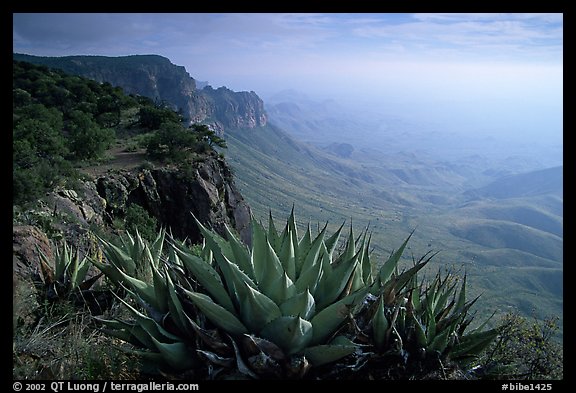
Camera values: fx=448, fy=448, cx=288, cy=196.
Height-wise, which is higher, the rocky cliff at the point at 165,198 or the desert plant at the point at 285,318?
the desert plant at the point at 285,318

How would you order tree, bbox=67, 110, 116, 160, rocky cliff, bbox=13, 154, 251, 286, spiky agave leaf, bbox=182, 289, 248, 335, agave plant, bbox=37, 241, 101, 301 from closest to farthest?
spiky agave leaf, bbox=182, 289, 248, 335
agave plant, bbox=37, 241, 101, 301
rocky cliff, bbox=13, 154, 251, 286
tree, bbox=67, 110, 116, 160

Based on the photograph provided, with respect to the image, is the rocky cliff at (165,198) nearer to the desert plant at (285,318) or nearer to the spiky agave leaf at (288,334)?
the desert plant at (285,318)

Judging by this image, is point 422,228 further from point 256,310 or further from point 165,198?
point 256,310

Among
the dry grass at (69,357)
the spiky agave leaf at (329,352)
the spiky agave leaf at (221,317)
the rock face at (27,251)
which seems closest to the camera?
the spiky agave leaf at (329,352)

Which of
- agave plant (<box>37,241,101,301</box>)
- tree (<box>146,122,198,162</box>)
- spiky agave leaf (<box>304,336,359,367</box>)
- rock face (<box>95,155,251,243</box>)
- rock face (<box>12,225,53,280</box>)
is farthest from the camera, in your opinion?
tree (<box>146,122,198,162</box>)

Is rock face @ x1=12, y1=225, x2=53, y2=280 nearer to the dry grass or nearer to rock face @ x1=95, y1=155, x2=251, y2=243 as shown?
the dry grass

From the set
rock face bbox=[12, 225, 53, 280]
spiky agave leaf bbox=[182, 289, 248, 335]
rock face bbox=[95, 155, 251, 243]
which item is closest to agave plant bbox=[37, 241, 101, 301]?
rock face bbox=[12, 225, 53, 280]

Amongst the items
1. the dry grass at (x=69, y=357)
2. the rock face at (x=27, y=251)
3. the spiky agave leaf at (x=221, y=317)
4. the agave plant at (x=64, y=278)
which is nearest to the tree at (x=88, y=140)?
the rock face at (x=27, y=251)

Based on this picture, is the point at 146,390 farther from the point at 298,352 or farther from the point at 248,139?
the point at 248,139

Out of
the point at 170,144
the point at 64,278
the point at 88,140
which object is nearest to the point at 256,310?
the point at 64,278

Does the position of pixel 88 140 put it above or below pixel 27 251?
above

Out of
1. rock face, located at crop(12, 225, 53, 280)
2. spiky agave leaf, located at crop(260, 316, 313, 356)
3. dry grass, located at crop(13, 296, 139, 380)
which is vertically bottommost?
dry grass, located at crop(13, 296, 139, 380)

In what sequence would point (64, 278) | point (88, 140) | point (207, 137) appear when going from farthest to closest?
point (207, 137) → point (88, 140) → point (64, 278)

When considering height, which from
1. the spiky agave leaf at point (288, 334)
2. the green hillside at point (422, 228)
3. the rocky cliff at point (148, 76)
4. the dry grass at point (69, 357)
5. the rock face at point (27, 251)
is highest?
the rocky cliff at point (148, 76)
